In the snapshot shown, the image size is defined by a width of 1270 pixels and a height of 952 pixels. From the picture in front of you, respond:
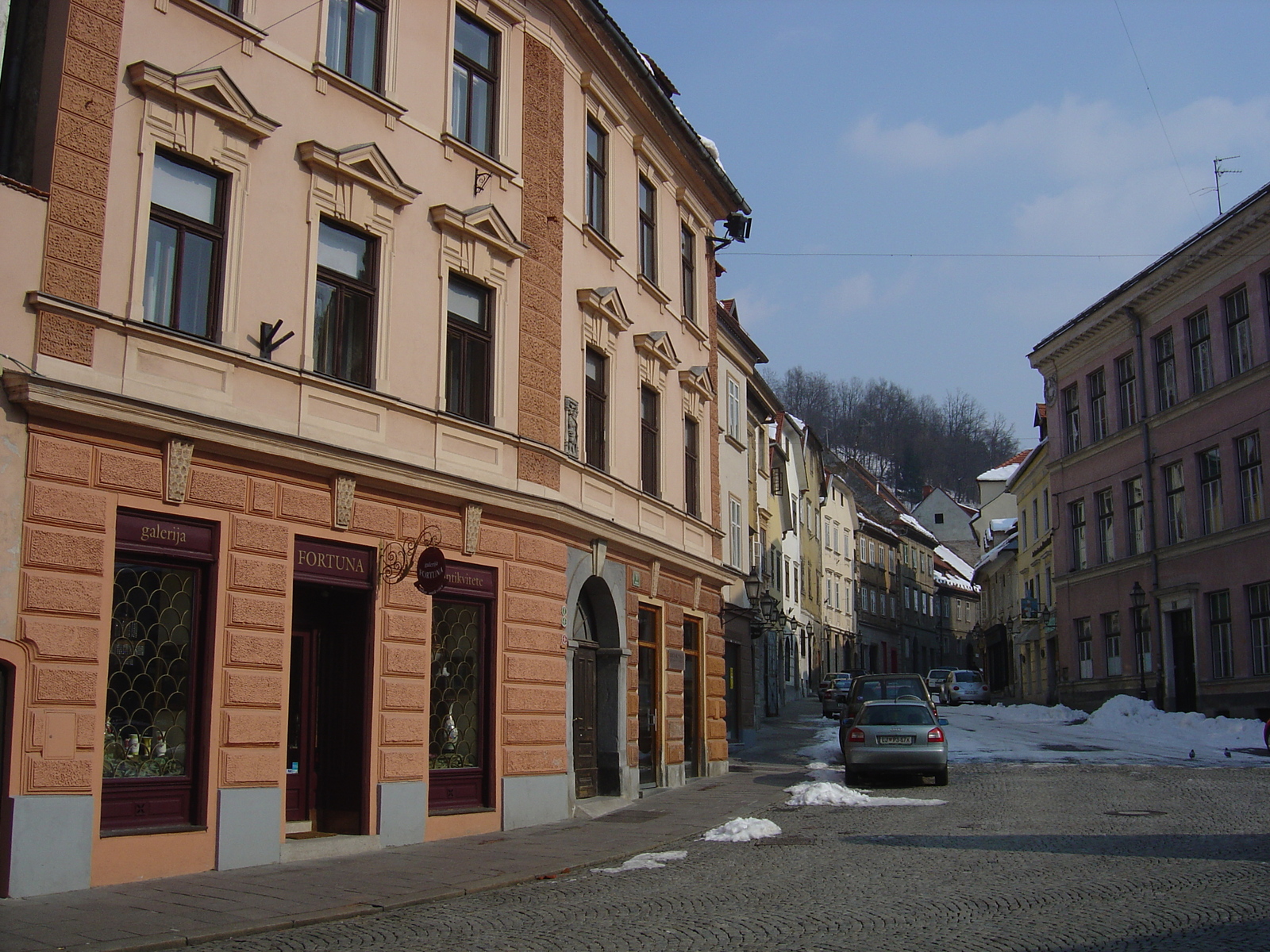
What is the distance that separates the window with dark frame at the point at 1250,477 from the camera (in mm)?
31344

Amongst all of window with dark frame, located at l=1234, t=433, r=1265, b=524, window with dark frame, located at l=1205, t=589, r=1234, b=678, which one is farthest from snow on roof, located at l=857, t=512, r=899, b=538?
window with dark frame, located at l=1234, t=433, r=1265, b=524

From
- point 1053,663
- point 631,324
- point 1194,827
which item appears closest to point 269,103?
point 631,324

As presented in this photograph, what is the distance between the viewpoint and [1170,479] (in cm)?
3594

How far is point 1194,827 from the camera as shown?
13.9 meters

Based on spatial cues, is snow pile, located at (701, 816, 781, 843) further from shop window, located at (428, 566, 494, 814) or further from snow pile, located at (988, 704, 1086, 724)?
snow pile, located at (988, 704, 1086, 724)

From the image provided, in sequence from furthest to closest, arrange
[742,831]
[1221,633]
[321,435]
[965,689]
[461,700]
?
[965,689] < [1221,633] < [461,700] < [742,831] < [321,435]

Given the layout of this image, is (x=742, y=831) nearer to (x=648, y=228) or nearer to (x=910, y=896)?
(x=910, y=896)

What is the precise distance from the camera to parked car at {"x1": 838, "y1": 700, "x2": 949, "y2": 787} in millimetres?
20578

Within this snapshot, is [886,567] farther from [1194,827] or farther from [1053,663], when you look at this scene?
[1194,827]

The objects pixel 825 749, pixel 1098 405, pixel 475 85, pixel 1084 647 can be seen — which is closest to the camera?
pixel 475 85

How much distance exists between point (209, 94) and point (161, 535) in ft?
14.7

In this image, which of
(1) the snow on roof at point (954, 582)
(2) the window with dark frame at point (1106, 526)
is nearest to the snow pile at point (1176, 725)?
(2) the window with dark frame at point (1106, 526)

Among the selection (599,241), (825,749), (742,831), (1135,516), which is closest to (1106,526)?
(1135,516)

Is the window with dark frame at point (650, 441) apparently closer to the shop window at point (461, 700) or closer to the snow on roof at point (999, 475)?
the shop window at point (461, 700)
